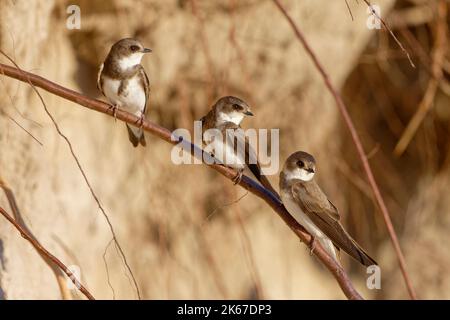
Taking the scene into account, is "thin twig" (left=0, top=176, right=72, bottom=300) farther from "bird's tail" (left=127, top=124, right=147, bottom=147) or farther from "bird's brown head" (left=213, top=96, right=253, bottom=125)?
"bird's brown head" (left=213, top=96, right=253, bottom=125)

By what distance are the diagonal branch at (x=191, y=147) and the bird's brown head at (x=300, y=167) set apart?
0.25 meters

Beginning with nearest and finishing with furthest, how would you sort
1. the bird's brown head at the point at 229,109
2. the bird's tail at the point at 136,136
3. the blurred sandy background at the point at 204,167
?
the bird's brown head at the point at 229,109, the bird's tail at the point at 136,136, the blurred sandy background at the point at 204,167

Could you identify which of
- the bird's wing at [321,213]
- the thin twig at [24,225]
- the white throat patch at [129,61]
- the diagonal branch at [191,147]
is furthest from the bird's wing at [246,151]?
the thin twig at [24,225]

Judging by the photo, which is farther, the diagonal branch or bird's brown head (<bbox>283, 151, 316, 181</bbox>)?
bird's brown head (<bbox>283, 151, 316, 181</bbox>)

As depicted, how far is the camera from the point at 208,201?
362cm

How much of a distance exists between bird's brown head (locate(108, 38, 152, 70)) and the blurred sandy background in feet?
1.07

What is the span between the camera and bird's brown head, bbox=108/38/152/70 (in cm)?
259

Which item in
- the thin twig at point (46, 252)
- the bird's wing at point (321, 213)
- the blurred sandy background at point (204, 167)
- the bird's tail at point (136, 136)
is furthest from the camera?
the blurred sandy background at point (204, 167)

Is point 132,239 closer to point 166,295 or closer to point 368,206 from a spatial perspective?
point 166,295

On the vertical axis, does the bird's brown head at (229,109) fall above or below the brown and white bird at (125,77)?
below

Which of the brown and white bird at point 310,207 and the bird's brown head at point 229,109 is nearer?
the brown and white bird at point 310,207

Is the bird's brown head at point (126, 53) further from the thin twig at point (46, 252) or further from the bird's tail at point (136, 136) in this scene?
the thin twig at point (46, 252)

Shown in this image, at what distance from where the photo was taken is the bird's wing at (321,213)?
7.76ft

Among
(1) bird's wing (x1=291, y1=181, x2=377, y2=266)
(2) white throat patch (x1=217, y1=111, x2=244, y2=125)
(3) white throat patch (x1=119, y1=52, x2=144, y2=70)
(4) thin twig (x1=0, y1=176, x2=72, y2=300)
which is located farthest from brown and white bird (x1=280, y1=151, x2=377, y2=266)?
(4) thin twig (x1=0, y1=176, x2=72, y2=300)
